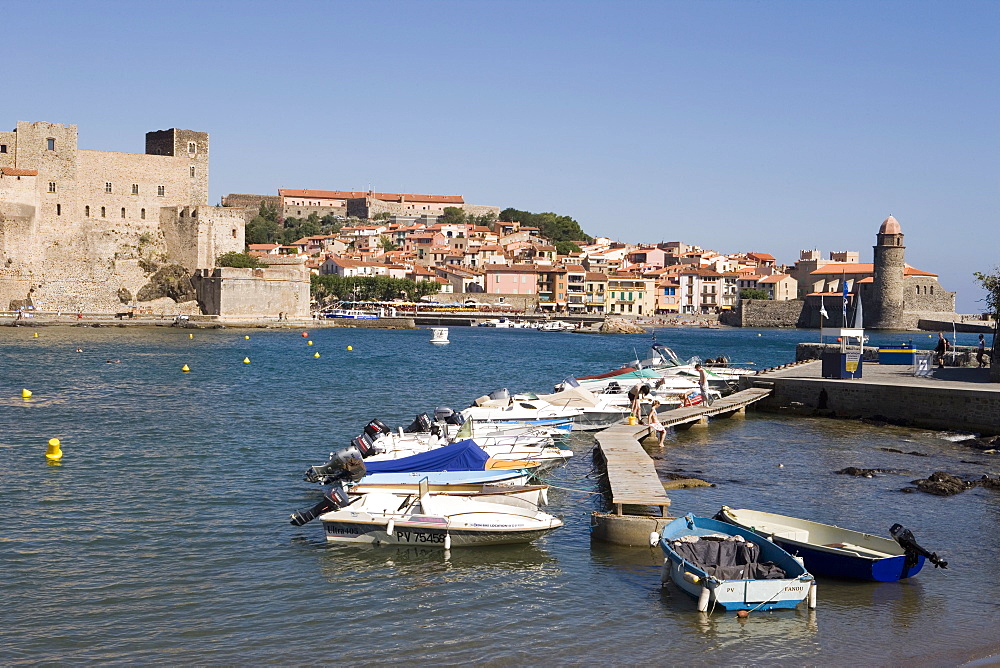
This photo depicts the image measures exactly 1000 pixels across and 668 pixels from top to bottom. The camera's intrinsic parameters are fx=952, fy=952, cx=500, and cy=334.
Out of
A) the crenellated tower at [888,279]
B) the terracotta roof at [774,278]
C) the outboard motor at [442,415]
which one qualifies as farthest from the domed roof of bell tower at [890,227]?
the outboard motor at [442,415]

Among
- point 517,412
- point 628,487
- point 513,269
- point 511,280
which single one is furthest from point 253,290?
point 628,487

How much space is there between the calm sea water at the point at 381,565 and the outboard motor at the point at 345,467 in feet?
0.88

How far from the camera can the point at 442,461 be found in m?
13.0

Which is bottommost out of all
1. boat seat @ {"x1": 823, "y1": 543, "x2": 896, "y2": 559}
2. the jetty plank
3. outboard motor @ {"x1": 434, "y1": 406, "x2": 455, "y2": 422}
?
boat seat @ {"x1": 823, "y1": 543, "x2": 896, "y2": 559}

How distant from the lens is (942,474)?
47.8 ft

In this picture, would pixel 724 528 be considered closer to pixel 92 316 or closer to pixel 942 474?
pixel 942 474

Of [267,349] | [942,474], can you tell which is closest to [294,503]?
[942,474]

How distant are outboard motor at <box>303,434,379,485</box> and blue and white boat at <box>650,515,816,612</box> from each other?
4.77 meters

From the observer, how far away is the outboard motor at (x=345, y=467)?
42.8 feet

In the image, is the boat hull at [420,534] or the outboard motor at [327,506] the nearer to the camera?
the boat hull at [420,534]

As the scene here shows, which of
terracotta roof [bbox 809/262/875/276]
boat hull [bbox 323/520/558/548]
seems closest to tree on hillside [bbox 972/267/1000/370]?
boat hull [bbox 323/520/558/548]

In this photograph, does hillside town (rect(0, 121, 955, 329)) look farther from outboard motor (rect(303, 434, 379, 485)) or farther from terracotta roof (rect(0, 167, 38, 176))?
outboard motor (rect(303, 434, 379, 485))

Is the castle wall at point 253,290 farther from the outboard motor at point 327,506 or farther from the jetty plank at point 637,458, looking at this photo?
the outboard motor at point 327,506

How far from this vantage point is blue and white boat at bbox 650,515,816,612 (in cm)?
877
